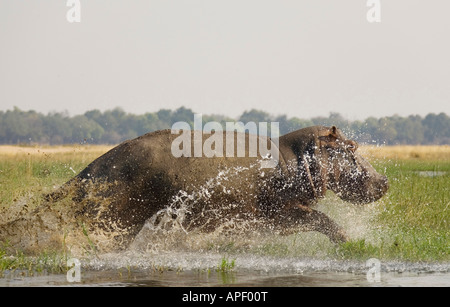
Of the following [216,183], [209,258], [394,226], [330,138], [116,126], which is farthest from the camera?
[116,126]

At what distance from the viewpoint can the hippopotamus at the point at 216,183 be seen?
950 centimetres

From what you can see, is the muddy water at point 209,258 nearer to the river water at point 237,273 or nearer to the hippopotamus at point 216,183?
the river water at point 237,273

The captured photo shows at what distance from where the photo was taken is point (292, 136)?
1048 cm

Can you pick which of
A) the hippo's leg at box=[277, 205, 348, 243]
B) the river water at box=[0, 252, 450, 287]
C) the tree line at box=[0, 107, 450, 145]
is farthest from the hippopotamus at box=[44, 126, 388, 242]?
the tree line at box=[0, 107, 450, 145]

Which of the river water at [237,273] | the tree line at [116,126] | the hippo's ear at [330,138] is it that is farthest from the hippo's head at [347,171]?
the tree line at [116,126]

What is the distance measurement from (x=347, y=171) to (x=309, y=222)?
3.37 feet

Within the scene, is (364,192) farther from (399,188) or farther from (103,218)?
(399,188)

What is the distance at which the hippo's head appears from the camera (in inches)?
408

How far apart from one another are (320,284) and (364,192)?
3.15m

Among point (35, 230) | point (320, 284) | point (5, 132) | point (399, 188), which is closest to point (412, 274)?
point (320, 284)

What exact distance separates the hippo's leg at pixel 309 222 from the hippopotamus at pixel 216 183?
0.04 ft

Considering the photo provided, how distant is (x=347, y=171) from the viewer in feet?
34.3

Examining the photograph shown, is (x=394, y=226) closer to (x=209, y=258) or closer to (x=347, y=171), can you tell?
(x=347, y=171)

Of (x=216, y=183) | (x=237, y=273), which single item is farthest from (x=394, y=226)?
(x=237, y=273)
